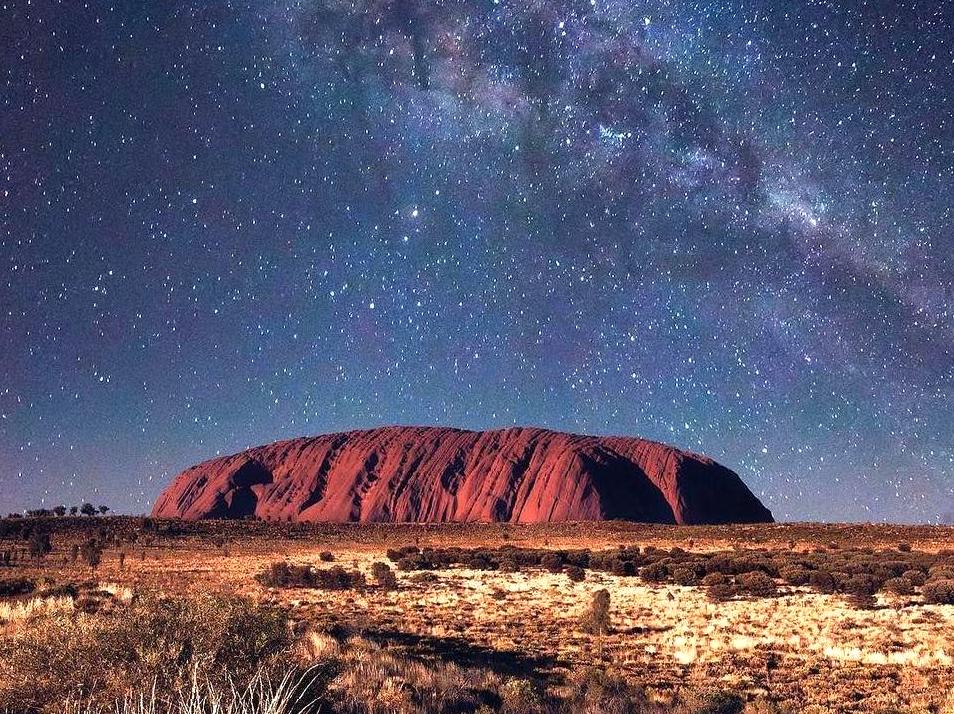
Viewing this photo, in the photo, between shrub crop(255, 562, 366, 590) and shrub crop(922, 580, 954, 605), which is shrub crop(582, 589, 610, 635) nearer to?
shrub crop(255, 562, 366, 590)

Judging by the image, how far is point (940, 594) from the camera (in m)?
22.3

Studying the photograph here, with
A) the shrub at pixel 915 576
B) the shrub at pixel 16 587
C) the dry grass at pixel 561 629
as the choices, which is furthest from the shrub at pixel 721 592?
the shrub at pixel 16 587

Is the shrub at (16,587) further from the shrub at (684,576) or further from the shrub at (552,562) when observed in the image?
the shrub at (684,576)

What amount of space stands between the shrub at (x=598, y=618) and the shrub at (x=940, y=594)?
1119 centimetres

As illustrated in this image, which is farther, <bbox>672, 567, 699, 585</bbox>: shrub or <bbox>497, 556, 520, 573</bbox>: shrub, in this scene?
<bbox>497, 556, 520, 573</bbox>: shrub

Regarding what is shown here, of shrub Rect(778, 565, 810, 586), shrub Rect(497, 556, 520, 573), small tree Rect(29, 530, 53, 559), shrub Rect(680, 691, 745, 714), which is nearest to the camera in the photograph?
shrub Rect(680, 691, 745, 714)

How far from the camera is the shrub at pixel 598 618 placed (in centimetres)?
1744

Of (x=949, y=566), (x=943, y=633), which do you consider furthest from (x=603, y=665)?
(x=949, y=566)

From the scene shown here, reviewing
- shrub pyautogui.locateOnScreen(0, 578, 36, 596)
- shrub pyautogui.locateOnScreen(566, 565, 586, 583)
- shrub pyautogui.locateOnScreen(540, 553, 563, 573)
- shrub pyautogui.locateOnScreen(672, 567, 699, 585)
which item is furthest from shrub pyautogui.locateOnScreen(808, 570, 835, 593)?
shrub pyautogui.locateOnScreen(0, 578, 36, 596)

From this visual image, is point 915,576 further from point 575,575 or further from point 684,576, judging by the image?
point 575,575

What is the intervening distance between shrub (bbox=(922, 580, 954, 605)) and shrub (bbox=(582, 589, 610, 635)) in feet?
36.7

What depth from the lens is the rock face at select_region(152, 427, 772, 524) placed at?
101375 mm

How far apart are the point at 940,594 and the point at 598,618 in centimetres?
1248

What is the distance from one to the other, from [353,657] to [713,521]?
331 ft
